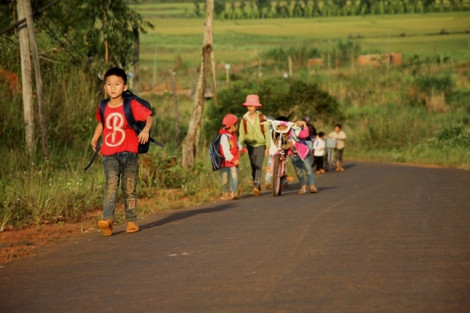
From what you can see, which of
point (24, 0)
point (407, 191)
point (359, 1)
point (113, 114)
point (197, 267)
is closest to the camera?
point (197, 267)

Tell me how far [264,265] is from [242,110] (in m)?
31.4

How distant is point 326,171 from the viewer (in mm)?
30812

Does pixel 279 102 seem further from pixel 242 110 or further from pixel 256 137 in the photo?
pixel 256 137

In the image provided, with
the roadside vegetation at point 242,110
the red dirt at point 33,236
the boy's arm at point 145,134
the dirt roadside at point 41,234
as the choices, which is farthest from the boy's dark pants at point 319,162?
the boy's arm at point 145,134

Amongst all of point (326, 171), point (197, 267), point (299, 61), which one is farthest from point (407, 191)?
point (299, 61)

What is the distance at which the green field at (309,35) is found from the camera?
102m

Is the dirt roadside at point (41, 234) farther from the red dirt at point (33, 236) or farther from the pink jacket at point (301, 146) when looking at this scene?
the pink jacket at point (301, 146)

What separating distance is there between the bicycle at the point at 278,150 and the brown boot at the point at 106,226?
659 cm

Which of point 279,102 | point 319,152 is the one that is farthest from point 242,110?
point 319,152

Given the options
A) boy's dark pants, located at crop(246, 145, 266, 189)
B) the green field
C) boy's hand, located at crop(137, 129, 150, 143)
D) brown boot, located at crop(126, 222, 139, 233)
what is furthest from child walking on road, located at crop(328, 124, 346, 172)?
the green field

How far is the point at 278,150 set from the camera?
1920 cm

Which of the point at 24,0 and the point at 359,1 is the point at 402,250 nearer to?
the point at 24,0

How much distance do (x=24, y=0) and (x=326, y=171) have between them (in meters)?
12.7

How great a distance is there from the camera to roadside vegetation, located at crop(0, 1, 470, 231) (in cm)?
1739
